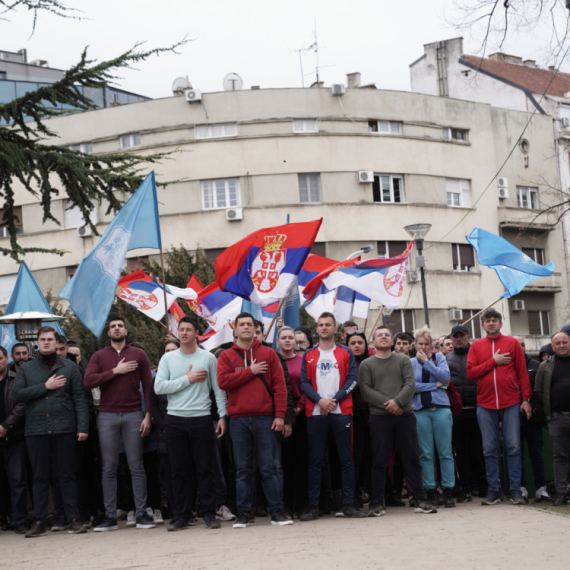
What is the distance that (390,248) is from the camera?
124 ft

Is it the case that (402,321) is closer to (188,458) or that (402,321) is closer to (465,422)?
(465,422)

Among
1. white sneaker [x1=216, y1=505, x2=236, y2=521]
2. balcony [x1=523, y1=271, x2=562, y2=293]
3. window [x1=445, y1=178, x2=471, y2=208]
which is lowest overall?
white sneaker [x1=216, y1=505, x2=236, y2=521]

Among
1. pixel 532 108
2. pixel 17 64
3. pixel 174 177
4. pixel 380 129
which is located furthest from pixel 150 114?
pixel 17 64

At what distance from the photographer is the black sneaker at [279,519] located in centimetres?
932

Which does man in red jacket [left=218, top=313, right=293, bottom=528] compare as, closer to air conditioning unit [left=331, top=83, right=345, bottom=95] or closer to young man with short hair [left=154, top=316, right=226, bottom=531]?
young man with short hair [left=154, top=316, right=226, bottom=531]

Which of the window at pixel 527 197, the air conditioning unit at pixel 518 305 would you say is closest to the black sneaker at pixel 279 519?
the air conditioning unit at pixel 518 305

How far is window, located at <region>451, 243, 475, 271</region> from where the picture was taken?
39.3 m

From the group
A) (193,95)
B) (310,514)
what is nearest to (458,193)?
(193,95)

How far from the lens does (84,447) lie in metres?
10.6

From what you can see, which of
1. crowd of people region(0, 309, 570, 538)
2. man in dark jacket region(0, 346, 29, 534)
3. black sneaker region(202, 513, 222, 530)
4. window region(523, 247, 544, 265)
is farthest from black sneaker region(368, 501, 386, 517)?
window region(523, 247, 544, 265)

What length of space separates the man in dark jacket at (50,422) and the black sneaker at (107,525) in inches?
7.1

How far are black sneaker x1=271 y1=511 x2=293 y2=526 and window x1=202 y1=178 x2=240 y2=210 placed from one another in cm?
2813

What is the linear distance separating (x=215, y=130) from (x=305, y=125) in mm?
3521

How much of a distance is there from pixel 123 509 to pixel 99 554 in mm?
2751
